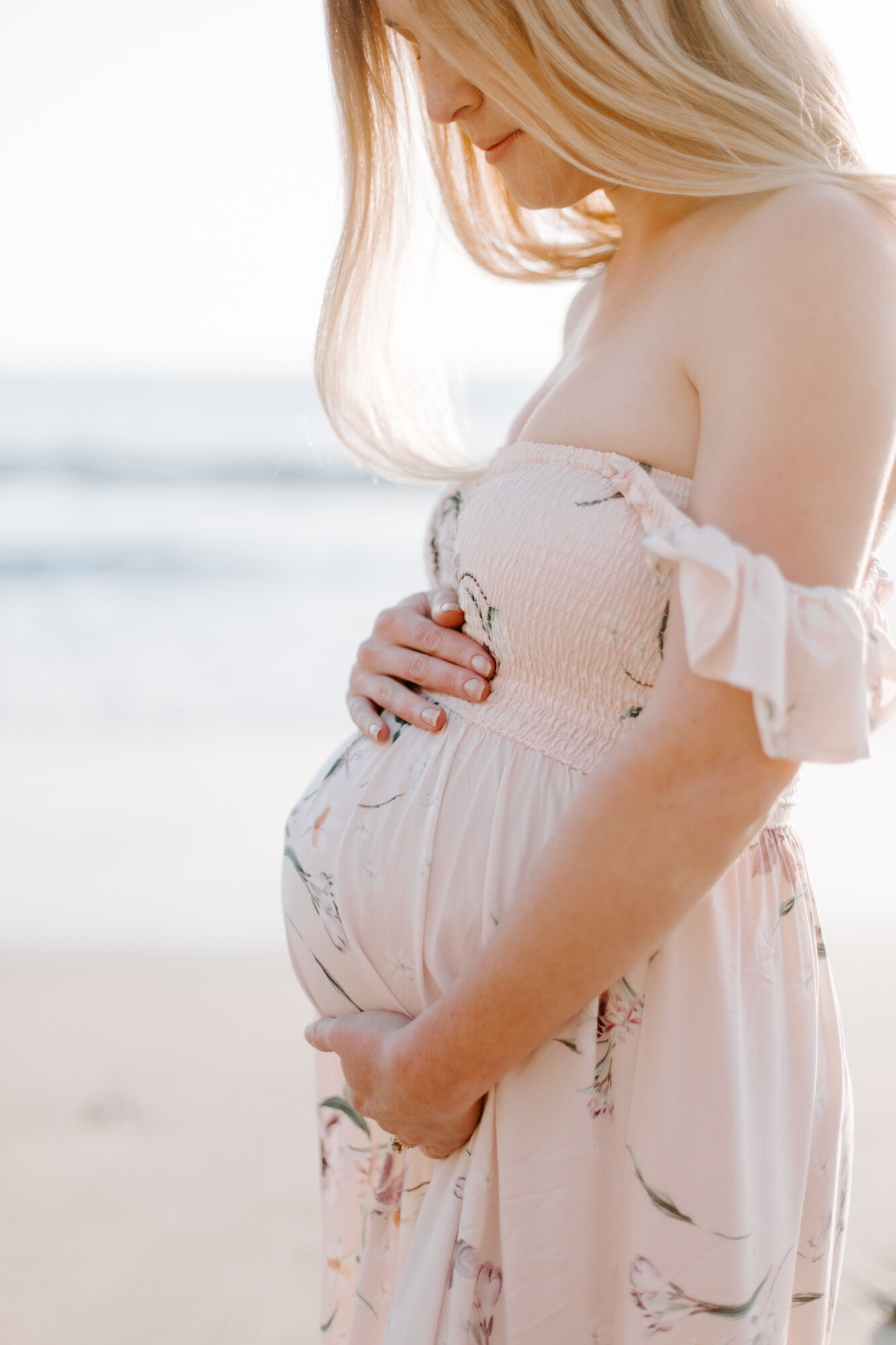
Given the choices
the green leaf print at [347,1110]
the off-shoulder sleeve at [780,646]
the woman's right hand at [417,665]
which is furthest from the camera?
the green leaf print at [347,1110]

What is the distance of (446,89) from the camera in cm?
103

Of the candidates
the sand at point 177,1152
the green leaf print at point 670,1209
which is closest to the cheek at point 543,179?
the green leaf print at point 670,1209

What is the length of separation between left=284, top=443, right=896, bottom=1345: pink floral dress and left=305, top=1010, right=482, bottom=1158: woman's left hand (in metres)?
0.02

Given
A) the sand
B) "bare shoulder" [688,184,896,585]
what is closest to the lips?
"bare shoulder" [688,184,896,585]

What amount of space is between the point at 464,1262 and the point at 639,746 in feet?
1.56

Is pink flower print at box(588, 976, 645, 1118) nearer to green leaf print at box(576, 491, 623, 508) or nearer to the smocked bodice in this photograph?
the smocked bodice

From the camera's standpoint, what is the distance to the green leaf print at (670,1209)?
2.76 feet

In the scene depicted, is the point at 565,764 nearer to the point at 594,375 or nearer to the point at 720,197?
the point at 594,375

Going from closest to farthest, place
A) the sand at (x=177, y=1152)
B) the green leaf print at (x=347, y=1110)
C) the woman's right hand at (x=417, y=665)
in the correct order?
the woman's right hand at (x=417, y=665)
the green leaf print at (x=347, y=1110)
the sand at (x=177, y=1152)

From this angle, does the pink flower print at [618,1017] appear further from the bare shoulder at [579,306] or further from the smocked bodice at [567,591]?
the bare shoulder at [579,306]

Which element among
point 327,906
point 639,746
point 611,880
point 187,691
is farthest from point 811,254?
point 187,691

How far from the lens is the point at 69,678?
491cm

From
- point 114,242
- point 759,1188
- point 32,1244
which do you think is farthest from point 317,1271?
point 114,242

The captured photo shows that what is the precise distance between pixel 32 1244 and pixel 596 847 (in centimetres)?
162
